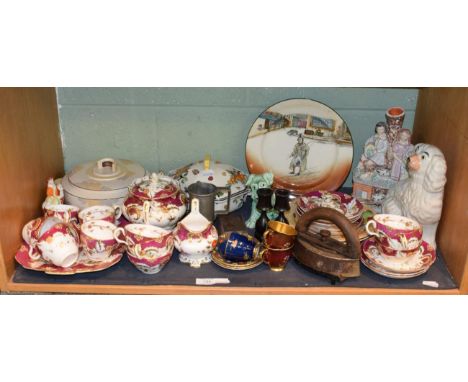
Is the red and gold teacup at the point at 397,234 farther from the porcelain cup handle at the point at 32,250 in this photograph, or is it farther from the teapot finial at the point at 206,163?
the porcelain cup handle at the point at 32,250

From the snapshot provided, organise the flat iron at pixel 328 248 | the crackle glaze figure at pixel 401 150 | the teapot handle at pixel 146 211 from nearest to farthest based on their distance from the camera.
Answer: the flat iron at pixel 328 248
the teapot handle at pixel 146 211
the crackle glaze figure at pixel 401 150

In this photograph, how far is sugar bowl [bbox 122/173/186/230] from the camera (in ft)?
4.11

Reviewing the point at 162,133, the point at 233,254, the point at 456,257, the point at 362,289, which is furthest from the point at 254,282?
the point at 162,133

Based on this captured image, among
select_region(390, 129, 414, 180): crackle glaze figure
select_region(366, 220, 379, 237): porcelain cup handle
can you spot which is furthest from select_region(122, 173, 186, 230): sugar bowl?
select_region(390, 129, 414, 180): crackle glaze figure

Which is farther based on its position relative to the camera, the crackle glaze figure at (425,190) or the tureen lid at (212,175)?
the tureen lid at (212,175)

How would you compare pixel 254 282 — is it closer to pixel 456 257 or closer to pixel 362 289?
pixel 362 289

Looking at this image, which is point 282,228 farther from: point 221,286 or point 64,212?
point 64,212

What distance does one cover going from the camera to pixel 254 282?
1171 mm

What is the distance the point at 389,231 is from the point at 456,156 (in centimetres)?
24

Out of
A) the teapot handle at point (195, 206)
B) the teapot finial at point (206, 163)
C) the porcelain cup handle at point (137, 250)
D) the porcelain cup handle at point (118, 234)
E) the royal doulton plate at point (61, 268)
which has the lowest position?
the royal doulton plate at point (61, 268)

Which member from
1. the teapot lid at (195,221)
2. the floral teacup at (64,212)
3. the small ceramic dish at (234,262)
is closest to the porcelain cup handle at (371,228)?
the small ceramic dish at (234,262)

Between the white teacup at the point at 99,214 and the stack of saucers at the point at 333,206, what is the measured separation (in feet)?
1.56

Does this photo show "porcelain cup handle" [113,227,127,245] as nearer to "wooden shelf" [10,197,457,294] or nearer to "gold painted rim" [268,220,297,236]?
"wooden shelf" [10,197,457,294]

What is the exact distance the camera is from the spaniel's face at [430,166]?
1190mm
